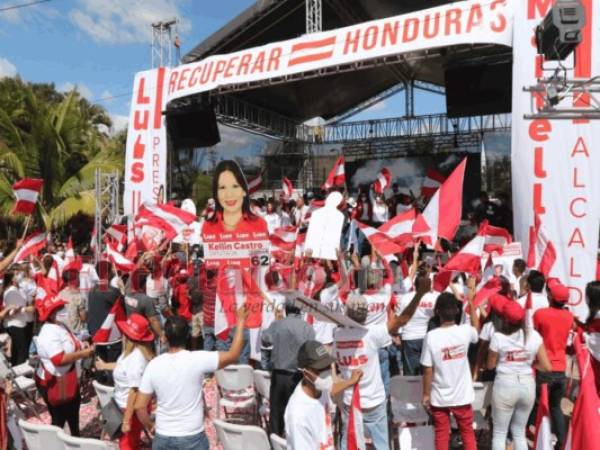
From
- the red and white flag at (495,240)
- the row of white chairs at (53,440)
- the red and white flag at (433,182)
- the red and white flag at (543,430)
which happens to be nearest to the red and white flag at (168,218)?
the red and white flag at (495,240)

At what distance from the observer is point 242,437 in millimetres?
3559

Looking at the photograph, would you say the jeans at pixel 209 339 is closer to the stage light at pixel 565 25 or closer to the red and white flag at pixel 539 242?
the red and white flag at pixel 539 242

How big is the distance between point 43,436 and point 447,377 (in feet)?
8.99

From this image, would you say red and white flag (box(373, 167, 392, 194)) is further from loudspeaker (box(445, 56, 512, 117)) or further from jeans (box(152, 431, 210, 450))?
jeans (box(152, 431, 210, 450))

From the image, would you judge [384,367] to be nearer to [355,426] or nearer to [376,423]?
[376,423]

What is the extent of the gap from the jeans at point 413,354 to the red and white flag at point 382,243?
944 mm

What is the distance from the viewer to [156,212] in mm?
7809

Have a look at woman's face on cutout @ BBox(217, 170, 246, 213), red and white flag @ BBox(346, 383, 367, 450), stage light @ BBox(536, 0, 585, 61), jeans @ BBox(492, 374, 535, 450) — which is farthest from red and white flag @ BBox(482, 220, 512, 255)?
red and white flag @ BBox(346, 383, 367, 450)

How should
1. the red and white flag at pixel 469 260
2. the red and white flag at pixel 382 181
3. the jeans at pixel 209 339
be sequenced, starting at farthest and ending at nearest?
the red and white flag at pixel 382 181, the jeans at pixel 209 339, the red and white flag at pixel 469 260

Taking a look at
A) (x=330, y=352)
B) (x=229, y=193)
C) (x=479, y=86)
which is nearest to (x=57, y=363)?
(x=229, y=193)

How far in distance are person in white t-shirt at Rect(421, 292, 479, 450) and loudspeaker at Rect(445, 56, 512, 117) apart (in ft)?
27.9

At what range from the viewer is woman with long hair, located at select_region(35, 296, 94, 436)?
4.46 meters

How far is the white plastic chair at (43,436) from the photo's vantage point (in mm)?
3656

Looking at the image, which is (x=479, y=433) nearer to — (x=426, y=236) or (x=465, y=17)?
(x=426, y=236)
